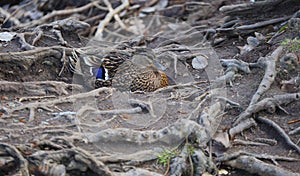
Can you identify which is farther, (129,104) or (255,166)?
(129,104)

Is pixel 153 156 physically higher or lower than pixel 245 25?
lower

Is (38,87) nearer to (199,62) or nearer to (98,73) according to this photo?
(98,73)

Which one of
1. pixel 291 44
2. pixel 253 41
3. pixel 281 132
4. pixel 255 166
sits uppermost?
pixel 291 44

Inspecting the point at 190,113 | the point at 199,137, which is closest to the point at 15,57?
the point at 190,113

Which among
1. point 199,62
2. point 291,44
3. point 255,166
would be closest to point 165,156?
point 255,166

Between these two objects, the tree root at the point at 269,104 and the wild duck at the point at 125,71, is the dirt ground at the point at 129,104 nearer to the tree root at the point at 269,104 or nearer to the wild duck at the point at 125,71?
the tree root at the point at 269,104

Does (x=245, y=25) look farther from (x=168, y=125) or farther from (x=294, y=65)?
(x=168, y=125)

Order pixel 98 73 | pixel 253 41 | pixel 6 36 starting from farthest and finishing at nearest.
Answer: pixel 253 41 < pixel 6 36 < pixel 98 73
